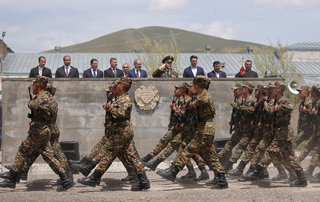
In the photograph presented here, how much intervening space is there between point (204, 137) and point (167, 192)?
4.06 ft

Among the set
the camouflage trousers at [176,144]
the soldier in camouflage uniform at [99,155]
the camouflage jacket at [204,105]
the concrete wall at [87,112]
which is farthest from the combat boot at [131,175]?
the concrete wall at [87,112]

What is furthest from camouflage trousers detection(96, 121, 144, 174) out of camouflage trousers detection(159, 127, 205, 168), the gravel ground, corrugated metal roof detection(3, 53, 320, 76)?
corrugated metal roof detection(3, 53, 320, 76)

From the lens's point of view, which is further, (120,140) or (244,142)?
(244,142)

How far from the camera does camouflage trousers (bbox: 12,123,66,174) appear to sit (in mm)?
9883

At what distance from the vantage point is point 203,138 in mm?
10062

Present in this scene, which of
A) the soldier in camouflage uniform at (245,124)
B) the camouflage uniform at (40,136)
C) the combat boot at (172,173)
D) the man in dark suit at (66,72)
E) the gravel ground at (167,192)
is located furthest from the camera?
the man in dark suit at (66,72)

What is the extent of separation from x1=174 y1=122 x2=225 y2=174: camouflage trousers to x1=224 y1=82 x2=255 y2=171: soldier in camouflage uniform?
1.99 meters

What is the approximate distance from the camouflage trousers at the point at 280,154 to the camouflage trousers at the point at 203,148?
101 centimetres

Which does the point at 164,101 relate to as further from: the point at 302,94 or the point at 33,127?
the point at 33,127

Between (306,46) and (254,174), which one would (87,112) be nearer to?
(254,174)

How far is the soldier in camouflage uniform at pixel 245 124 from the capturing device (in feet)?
A: 39.4

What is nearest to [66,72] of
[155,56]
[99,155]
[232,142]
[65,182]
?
[232,142]

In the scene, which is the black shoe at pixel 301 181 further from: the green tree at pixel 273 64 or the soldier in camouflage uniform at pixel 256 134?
the green tree at pixel 273 64

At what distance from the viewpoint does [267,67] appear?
4575 cm
